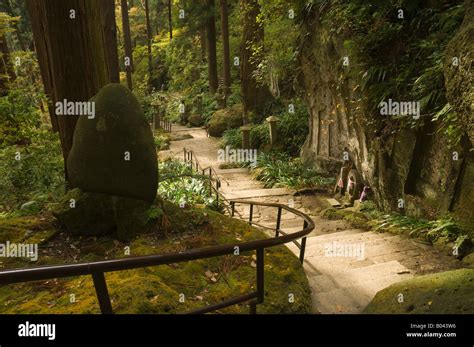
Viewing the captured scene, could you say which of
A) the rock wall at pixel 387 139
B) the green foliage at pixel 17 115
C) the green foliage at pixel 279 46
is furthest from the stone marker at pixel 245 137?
the green foliage at pixel 17 115

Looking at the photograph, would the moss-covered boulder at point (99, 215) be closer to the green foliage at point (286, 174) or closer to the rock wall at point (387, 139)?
the rock wall at point (387, 139)

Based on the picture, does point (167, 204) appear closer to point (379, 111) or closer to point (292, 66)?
point (379, 111)

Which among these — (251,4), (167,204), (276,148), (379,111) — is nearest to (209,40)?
(251,4)

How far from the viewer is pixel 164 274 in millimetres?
4047

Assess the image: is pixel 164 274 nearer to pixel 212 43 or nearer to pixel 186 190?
pixel 186 190

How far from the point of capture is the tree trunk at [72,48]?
513 cm

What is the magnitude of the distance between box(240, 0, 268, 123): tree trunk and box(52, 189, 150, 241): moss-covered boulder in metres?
12.9

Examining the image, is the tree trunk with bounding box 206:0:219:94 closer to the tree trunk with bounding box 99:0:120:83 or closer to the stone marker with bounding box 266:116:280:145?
the stone marker with bounding box 266:116:280:145

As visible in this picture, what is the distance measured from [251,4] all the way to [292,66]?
15.0ft

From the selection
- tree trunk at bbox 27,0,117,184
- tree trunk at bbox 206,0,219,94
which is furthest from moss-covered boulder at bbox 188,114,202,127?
tree trunk at bbox 27,0,117,184

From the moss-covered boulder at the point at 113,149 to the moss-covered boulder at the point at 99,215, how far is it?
107 mm

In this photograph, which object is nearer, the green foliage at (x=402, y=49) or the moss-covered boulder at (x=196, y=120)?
the green foliage at (x=402, y=49)

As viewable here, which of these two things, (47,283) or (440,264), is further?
(440,264)

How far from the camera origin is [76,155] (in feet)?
16.0
